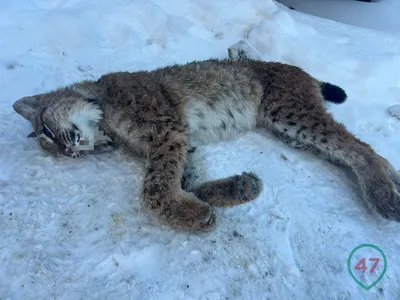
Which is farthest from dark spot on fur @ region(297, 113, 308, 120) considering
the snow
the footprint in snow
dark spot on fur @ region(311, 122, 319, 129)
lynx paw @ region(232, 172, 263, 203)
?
the footprint in snow

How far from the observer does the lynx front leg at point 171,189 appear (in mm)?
3025

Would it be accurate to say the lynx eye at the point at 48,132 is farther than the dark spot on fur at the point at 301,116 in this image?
No

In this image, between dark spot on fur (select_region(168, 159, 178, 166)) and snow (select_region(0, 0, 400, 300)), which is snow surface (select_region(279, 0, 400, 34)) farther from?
dark spot on fur (select_region(168, 159, 178, 166))

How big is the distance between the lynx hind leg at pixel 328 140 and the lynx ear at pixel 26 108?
2.10 metres

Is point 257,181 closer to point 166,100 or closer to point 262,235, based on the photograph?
point 262,235

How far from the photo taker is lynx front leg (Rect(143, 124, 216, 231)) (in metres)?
3.03

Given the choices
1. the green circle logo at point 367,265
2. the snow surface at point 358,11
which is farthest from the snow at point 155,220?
the snow surface at point 358,11

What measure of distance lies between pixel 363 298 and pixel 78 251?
1857 mm

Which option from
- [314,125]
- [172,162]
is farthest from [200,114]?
[314,125]

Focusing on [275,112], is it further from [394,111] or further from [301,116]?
[394,111]

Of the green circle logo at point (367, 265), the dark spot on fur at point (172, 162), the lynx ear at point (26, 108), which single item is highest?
the dark spot on fur at point (172, 162)

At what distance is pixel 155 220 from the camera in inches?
124

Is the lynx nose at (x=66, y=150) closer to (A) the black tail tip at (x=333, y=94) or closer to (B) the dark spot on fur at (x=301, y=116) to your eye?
(B) the dark spot on fur at (x=301, y=116)

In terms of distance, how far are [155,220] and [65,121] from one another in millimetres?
1260
